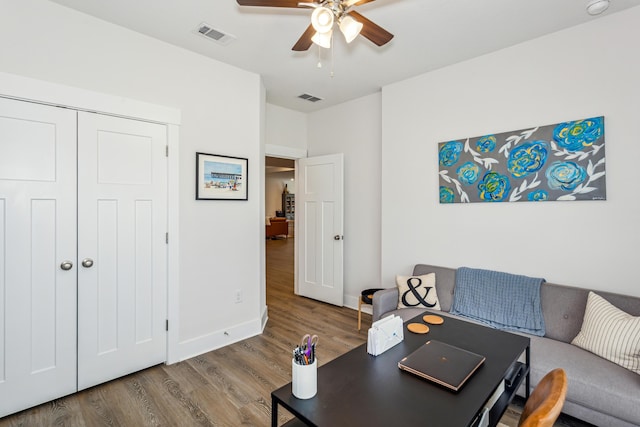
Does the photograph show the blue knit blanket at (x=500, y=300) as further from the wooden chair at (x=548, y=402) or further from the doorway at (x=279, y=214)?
the doorway at (x=279, y=214)

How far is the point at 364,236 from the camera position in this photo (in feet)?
13.4

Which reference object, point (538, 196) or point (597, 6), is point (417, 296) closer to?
point (538, 196)

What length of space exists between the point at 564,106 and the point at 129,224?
11.9ft

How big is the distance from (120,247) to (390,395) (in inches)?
90.2

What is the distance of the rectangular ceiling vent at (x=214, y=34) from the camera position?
2462 mm

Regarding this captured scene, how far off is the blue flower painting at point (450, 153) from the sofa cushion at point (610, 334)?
5.07 ft

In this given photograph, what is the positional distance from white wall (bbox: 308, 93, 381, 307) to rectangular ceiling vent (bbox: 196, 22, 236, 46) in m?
1.94

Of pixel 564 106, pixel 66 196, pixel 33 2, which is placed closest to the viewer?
pixel 33 2

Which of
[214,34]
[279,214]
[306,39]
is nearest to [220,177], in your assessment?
[214,34]

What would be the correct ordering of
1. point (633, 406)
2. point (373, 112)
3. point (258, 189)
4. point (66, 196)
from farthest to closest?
point (373, 112) < point (258, 189) < point (66, 196) < point (633, 406)

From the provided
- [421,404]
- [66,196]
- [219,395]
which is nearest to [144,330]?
[219,395]

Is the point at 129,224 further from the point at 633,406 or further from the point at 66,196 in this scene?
the point at 633,406

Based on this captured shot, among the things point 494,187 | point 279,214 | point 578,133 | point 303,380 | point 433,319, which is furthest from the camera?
point 279,214

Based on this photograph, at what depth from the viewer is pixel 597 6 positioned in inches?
84.3
